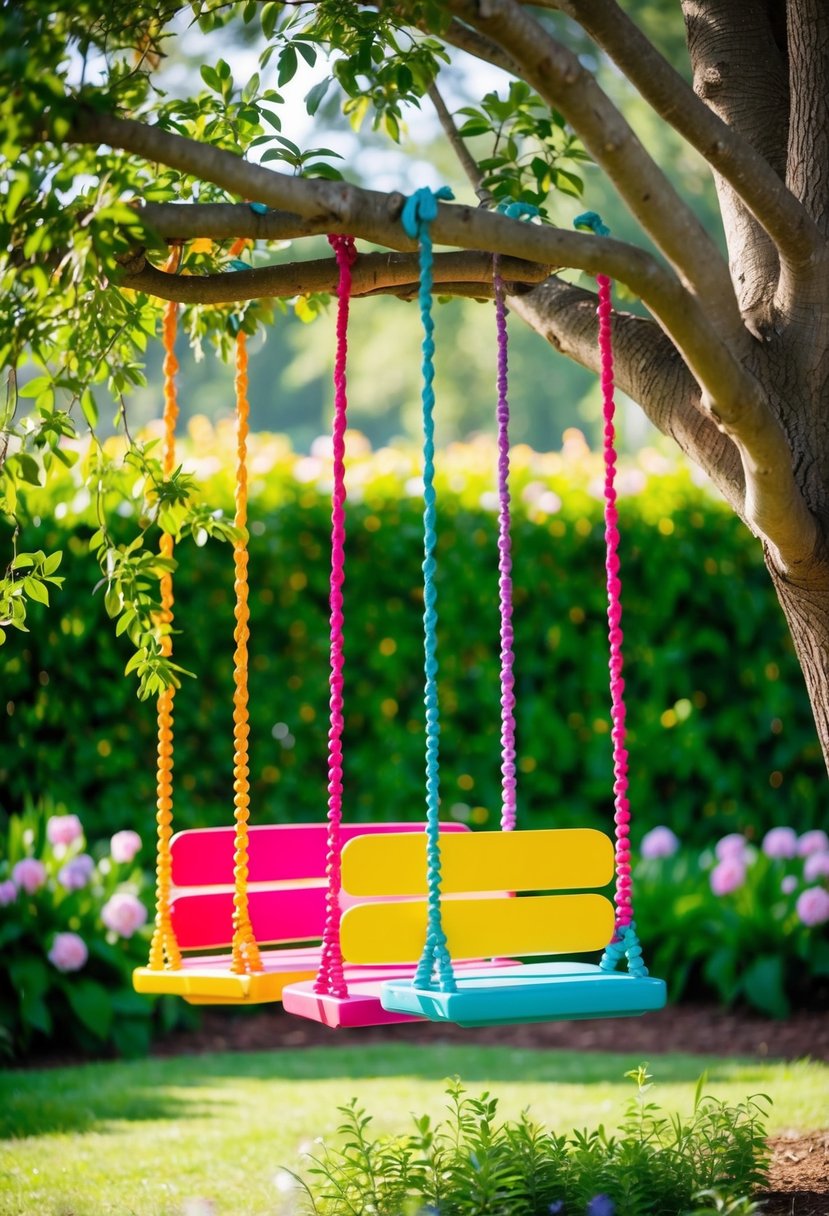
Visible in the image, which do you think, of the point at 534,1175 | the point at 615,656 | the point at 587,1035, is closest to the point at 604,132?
the point at 615,656

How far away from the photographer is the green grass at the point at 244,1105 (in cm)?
389

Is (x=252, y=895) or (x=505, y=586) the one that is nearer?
(x=505, y=586)

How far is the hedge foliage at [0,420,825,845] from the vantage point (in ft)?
23.3

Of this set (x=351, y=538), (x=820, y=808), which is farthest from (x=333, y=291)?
(x=820, y=808)

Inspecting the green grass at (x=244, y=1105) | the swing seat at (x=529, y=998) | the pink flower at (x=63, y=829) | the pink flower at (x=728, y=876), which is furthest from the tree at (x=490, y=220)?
the pink flower at (x=728, y=876)

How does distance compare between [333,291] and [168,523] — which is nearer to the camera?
[168,523]

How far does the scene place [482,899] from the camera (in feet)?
9.78

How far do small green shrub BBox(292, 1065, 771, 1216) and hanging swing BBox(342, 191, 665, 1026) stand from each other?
448 millimetres

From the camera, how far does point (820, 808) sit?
285 inches

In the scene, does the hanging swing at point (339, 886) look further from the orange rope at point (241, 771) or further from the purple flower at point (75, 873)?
the purple flower at point (75, 873)

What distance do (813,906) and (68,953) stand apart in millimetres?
3231

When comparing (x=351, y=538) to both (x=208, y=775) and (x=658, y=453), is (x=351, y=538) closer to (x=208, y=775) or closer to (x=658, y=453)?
(x=208, y=775)

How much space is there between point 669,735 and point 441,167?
17.2 meters

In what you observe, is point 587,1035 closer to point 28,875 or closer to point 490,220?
point 28,875
